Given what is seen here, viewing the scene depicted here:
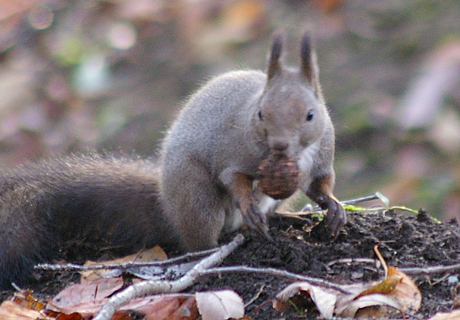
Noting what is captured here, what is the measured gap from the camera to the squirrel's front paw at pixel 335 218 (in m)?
2.37

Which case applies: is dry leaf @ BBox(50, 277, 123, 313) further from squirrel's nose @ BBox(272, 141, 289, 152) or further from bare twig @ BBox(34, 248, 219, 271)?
squirrel's nose @ BBox(272, 141, 289, 152)

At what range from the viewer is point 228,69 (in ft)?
17.1

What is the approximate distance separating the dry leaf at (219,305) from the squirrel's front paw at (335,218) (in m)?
0.50

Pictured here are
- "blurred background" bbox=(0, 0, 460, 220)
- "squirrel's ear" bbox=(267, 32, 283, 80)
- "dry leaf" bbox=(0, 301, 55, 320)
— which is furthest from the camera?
"blurred background" bbox=(0, 0, 460, 220)

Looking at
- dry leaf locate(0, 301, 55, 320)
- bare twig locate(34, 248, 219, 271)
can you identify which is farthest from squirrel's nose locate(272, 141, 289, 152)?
dry leaf locate(0, 301, 55, 320)

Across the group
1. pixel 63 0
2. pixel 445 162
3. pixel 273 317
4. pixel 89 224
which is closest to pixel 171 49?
pixel 63 0

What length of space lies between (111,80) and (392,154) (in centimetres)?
232

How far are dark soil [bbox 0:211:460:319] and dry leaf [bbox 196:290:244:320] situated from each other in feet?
0.21

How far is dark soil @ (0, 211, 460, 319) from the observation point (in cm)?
206

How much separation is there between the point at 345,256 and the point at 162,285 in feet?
1.75

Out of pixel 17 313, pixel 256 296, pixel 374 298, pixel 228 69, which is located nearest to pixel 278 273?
pixel 256 296

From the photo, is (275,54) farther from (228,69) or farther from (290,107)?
(228,69)

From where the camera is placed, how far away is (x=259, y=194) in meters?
2.62

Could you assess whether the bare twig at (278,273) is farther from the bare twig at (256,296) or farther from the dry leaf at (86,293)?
the dry leaf at (86,293)
